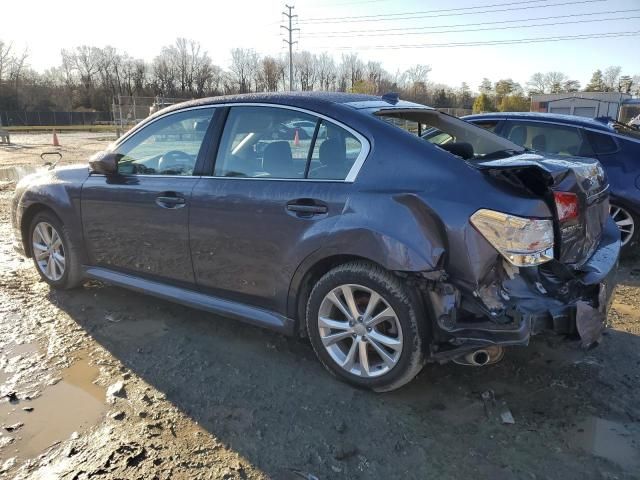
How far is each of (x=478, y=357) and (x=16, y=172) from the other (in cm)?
1465

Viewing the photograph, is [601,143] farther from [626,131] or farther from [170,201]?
[170,201]

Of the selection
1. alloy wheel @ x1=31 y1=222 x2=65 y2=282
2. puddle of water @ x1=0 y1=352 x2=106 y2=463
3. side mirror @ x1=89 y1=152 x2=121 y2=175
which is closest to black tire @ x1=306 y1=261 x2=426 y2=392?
puddle of water @ x1=0 y1=352 x2=106 y2=463

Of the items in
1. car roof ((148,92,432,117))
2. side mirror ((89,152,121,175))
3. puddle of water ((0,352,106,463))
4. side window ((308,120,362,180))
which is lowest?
Answer: puddle of water ((0,352,106,463))

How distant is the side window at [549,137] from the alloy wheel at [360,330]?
418 centimetres

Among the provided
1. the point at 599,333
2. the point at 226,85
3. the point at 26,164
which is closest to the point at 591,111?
the point at 26,164

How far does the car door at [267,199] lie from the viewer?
303 cm

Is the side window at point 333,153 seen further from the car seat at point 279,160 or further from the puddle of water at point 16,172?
the puddle of water at point 16,172

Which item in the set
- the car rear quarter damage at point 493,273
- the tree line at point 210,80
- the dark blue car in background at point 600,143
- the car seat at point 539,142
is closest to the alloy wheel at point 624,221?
the dark blue car in background at point 600,143

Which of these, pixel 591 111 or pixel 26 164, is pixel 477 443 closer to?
pixel 26 164

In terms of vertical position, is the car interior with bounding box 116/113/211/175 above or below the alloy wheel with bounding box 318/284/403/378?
above

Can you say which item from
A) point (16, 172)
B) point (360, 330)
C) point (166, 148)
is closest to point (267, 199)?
point (360, 330)

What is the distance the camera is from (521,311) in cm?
263

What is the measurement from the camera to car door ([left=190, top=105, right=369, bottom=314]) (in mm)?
3027

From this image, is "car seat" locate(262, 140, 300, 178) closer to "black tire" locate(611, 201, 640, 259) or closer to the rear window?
"black tire" locate(611, 201, 640, 259)
